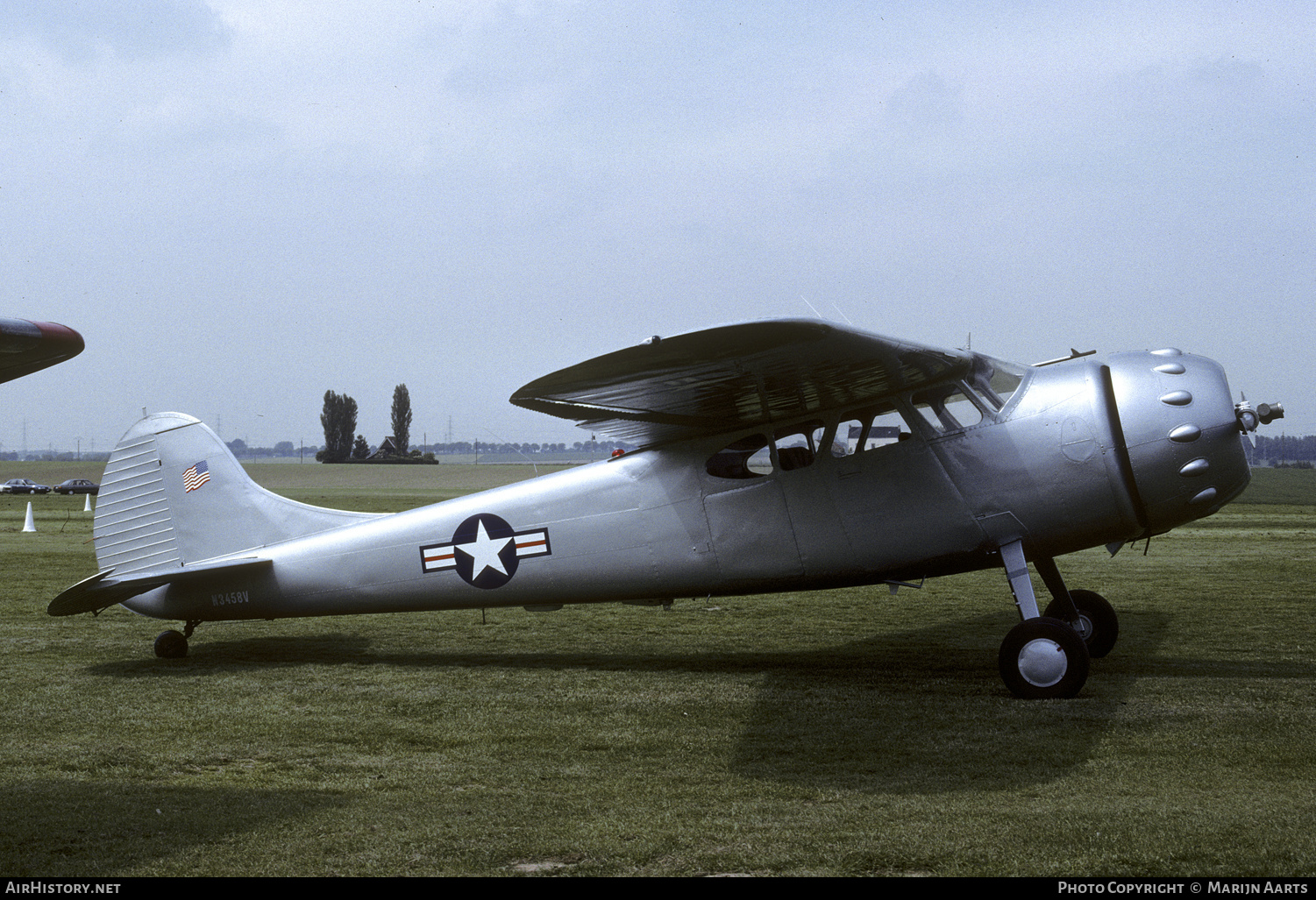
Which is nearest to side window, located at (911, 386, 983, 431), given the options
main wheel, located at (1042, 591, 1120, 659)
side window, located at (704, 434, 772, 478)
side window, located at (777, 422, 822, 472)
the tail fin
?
side window, located at (777, 422, 822, 472)

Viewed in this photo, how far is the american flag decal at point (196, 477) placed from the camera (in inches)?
378

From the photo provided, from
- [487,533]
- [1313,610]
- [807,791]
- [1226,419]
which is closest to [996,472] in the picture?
[1226,419]

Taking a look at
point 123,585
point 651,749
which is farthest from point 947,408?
point 123,585

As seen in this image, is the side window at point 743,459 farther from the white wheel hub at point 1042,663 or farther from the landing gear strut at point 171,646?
the landing gear strut at point 171,646

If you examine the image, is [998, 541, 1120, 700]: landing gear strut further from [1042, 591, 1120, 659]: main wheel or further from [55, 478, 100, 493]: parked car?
[55, 478, 100, 493]: parked car

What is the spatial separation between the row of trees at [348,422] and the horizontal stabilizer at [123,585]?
4724 inches

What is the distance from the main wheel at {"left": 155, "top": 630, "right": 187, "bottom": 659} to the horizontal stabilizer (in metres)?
0.50

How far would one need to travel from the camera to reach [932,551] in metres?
7.72

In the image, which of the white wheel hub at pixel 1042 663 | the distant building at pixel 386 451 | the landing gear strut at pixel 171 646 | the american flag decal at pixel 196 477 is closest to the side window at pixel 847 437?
the white wheel hub at pixel 1042 663

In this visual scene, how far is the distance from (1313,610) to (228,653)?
11.2m

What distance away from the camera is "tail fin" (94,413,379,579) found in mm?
9539

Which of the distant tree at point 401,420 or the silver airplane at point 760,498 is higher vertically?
the distant tree at point 401,420

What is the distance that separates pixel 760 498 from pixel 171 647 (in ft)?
17.8

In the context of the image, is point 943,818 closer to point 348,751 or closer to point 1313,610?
point 348,751
